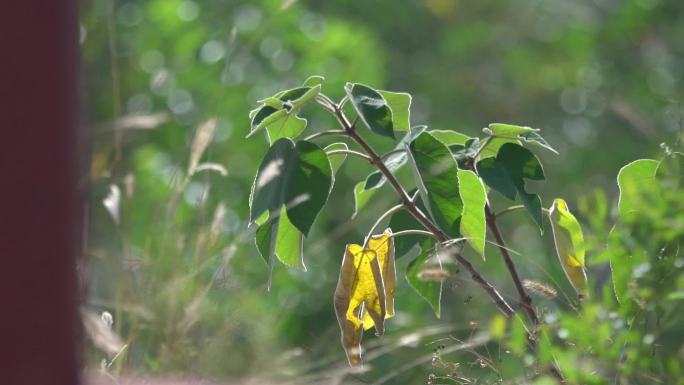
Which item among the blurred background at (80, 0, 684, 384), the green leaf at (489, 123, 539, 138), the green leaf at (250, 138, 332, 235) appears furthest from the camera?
the blurred background at (80, 0, 684, 384)

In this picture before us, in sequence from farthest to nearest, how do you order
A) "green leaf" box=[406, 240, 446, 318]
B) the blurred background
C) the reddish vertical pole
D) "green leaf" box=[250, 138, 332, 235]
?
the blurred background
"green leaf" box=[406, 240, 446, 318]
"green leaf" box=[250, 138, 332, 235]
the reddish vertical pole

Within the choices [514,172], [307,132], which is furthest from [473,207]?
[307,132]

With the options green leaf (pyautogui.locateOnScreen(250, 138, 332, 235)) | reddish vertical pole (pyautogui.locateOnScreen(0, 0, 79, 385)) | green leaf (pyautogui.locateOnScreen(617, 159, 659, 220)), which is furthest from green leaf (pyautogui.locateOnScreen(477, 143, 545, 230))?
reddish vertical pole (pyautogui.locateOnScreen(0, 0, 79, 385))

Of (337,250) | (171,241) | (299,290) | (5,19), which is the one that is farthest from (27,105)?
(337,250)

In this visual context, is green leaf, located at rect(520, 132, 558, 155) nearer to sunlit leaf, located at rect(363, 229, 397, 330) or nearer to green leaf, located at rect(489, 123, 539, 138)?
green leaf, located at rect(489, 123, 539, 138)

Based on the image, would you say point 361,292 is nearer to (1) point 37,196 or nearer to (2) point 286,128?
(2) point 286,128

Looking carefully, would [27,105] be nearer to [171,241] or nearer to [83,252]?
[83,252]
